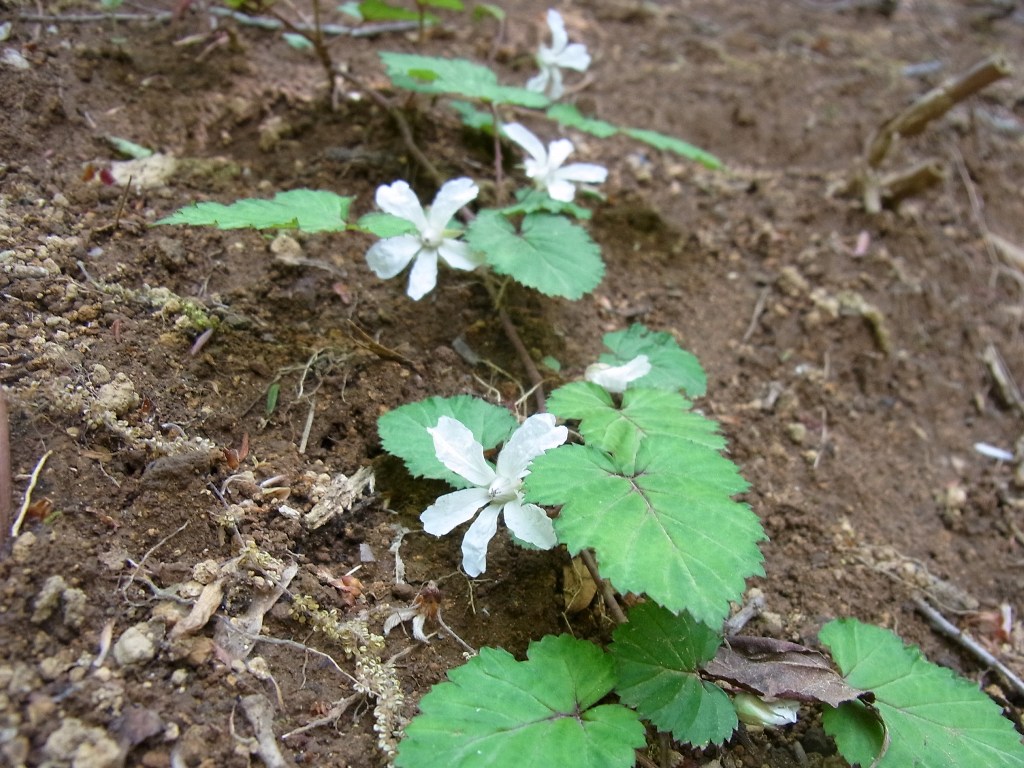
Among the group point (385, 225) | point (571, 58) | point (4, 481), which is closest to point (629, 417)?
point (385, 225)

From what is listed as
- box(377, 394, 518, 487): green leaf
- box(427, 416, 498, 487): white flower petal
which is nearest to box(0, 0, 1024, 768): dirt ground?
box(377, 394, 518, 487): green leaf

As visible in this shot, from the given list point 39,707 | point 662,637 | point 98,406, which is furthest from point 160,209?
point 662,637

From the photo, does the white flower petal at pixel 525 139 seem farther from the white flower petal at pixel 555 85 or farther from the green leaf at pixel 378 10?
the green leaf at pixel 378 10

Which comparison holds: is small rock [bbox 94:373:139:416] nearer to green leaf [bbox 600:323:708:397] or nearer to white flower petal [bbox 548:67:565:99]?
green leaf [bbox 600:323:708:397]

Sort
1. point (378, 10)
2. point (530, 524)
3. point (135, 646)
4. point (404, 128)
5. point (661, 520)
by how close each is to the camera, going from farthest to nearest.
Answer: point (378, 10) → point (404, 128) → point (530, 524) → point (661, 520) → point (135, 646)

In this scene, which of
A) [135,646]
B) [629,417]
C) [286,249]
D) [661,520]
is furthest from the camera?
[286,249]

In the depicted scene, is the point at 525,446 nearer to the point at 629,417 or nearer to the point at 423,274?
the point at 629,417
